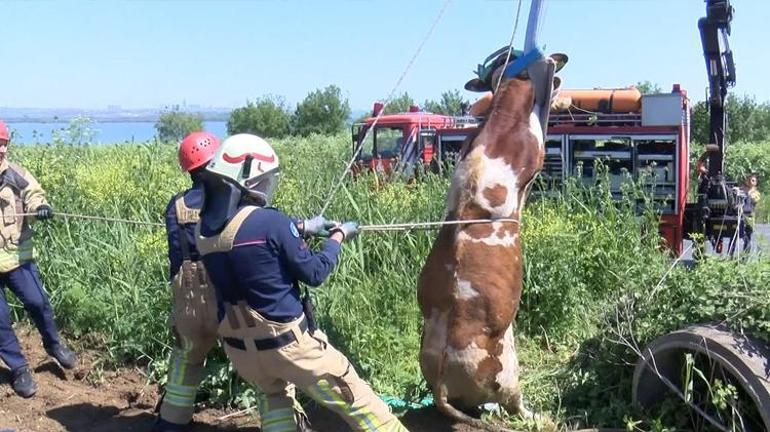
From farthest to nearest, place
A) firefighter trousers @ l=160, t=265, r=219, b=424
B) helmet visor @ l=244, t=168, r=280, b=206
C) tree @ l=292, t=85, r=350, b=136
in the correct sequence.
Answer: tree @ l=292, t=85, r=350, b=136 → firefighter trousers @ l=160, t=265, r=219, b=424 → helmet visor @ l=244, t=168, r=280, b=206

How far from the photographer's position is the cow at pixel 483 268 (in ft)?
13.8

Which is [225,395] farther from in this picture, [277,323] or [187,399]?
[277,323]

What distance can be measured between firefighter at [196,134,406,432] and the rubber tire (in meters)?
1.51

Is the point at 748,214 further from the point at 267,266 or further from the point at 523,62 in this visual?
the point at 267,266

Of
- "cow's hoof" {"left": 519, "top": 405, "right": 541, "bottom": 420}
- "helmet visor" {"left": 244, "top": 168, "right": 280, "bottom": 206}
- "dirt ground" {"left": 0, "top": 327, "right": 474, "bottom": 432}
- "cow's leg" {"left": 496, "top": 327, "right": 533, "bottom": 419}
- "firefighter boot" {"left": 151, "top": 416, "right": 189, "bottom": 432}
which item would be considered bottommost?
"dirt ground" {"left": 0, "top": 327, "right": 474, "bottom": 432}

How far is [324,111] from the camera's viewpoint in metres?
50.7

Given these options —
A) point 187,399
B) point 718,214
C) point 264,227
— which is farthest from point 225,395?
point 718,214

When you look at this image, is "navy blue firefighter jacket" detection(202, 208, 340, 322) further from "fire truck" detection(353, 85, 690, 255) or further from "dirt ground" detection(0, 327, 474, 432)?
"fire truck" detection(353, 85, 690, 255)

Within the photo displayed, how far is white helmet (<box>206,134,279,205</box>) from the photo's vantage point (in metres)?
3.64

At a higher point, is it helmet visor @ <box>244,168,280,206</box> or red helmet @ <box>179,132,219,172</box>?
red helmet @ <box>179,132,219,172</box>

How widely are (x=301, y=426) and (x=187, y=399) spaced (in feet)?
2.50

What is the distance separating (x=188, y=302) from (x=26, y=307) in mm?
1911

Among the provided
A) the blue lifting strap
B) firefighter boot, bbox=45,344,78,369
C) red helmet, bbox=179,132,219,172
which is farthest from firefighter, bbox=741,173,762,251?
firefighter boot, bbox=45,344,78,369

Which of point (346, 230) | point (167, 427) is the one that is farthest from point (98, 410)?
point (346, 230)
